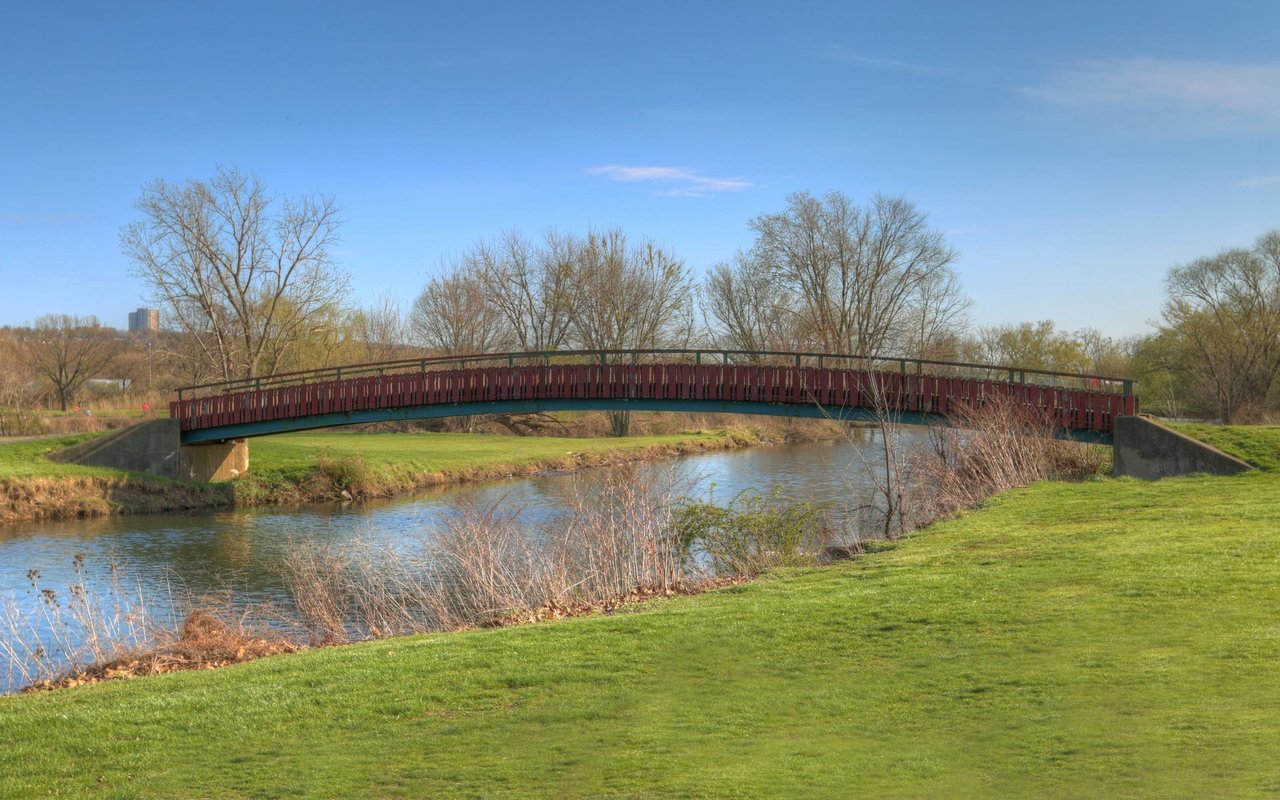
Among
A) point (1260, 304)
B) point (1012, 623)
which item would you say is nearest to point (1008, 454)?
point (1012, 623)

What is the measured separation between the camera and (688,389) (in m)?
29.3

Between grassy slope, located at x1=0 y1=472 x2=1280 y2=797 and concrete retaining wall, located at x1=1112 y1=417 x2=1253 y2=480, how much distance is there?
1078cm

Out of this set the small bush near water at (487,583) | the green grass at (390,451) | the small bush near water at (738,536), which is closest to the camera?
the small bush near water at (487,583)

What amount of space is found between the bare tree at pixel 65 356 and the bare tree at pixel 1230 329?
6117 centimetres

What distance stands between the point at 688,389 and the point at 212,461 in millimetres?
17046

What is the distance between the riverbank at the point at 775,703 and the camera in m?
6.45

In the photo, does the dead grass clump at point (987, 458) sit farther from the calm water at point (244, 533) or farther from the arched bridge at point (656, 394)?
the calm water at point (244, 533)

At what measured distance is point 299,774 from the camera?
22.6 ft

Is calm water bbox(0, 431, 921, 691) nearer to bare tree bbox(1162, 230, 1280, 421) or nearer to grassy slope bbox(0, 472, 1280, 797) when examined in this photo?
grassy slope bbox(0, 472, 1280, 797)

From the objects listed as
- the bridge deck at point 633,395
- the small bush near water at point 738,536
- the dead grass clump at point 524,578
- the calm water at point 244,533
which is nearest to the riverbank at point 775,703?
the dead grass clump at point 524,578

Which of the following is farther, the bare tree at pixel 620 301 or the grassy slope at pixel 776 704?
the bare tree at pixel 620 301

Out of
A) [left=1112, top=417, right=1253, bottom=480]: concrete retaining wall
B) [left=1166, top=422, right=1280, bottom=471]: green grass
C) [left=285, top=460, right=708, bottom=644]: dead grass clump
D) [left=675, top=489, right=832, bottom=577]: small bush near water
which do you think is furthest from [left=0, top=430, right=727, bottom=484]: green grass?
[left=1166, top=422, right=1280, bottom=471]: green grass

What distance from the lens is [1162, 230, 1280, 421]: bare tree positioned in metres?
47.0

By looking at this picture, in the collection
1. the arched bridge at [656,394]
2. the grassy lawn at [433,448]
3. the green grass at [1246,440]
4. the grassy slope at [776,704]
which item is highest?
the arched bridge at [656,394]
